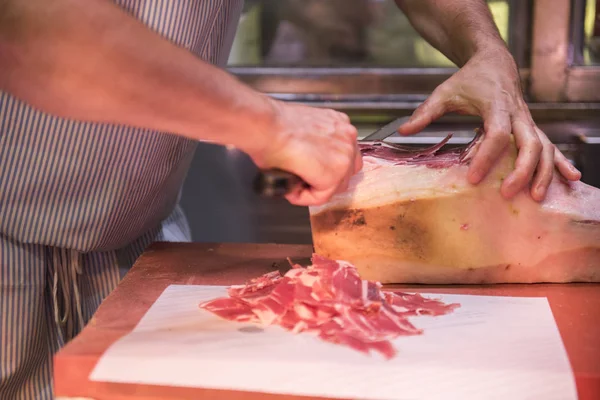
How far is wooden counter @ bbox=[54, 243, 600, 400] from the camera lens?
147 cm

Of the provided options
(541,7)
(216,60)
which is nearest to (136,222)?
(216,60)

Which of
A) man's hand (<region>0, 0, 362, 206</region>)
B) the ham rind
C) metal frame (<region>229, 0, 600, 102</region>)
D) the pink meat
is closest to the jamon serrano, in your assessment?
Answer: the pink meat

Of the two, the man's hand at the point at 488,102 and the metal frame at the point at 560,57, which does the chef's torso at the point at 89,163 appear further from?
the metal frame at the point at 560,57

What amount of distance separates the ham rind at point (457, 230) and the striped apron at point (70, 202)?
513 millimetres

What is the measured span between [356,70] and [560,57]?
Answer: 2.86 ft

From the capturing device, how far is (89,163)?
1.99 meters

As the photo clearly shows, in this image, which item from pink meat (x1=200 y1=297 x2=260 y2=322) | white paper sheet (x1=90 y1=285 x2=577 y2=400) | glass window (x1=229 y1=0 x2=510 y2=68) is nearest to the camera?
white paper sheet (x1=90 y1=285 x2=577 y2=400)

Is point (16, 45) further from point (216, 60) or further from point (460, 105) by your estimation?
point (460, 105)

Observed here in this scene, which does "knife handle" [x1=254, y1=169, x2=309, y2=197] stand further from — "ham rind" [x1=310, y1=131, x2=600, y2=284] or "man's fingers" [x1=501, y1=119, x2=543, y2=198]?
"man's fingers" [x1=501, y1=119, x2=543, y2=198]

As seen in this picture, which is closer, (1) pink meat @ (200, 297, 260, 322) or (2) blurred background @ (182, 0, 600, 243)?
(1) pink meat @ (200, 297, 260, 322)

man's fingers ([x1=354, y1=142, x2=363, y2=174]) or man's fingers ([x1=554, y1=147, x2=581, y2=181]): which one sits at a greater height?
man's fingers ([x1=354, y1=142, x2=363, y2=174])

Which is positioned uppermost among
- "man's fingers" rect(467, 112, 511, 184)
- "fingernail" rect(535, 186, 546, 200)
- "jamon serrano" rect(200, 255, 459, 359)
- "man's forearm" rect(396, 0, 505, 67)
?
"man's forearm" rect(396, 0, 505, 67)

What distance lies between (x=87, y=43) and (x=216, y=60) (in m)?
0.86

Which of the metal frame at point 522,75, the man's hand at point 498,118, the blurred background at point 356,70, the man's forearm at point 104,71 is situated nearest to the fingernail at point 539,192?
the man's hand at point 498,118
